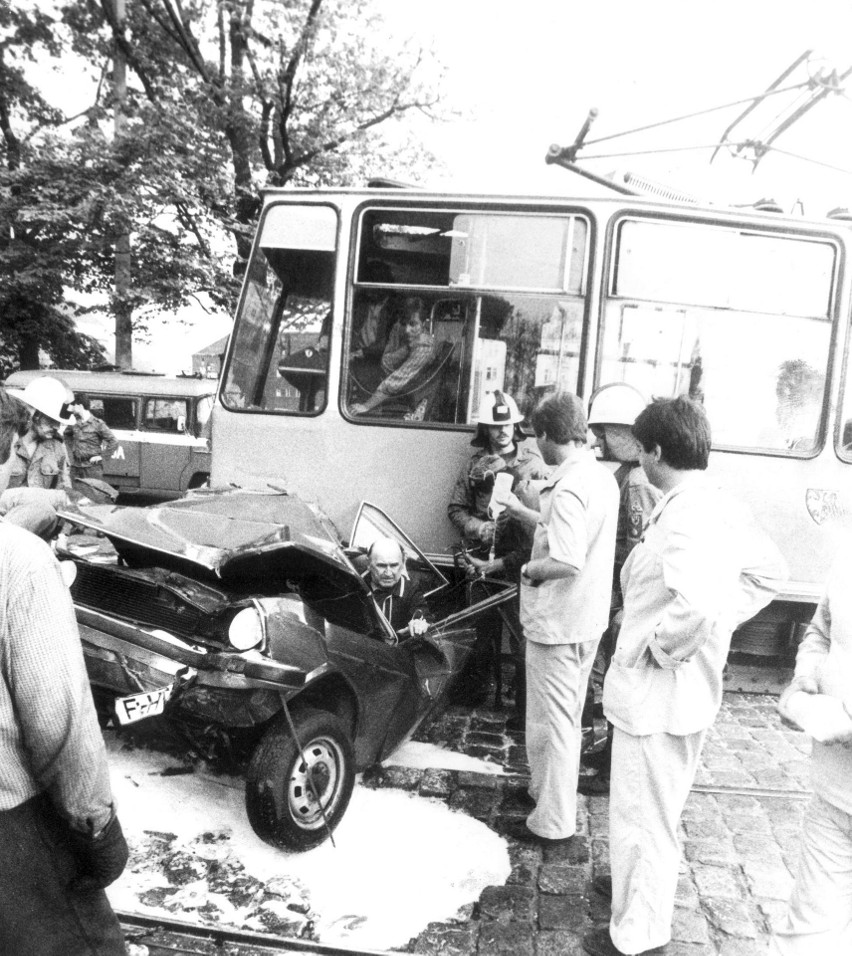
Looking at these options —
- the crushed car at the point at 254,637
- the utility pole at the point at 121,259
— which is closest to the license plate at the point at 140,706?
the crushed car at the point at 254,637

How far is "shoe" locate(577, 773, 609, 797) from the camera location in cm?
443

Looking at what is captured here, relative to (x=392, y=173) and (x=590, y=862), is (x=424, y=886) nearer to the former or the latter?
(x=590, y=862)

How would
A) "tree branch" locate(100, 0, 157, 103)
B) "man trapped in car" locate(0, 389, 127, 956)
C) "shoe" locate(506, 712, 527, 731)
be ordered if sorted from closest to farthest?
"man trapped in car" locate(0, 389, 127, 956)
"shoe" locate(506, 712, 527, 731)
"tree branch" locate(100, 0, 157, 103)

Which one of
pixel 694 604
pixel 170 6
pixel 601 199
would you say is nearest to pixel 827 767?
pixel 694 604

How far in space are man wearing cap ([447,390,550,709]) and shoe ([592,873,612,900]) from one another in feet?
6.34

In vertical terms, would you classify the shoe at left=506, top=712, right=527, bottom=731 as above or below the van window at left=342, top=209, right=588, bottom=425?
below

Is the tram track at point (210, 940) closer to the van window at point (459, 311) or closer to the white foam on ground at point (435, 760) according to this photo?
the white foam on ground at point (435, 760)

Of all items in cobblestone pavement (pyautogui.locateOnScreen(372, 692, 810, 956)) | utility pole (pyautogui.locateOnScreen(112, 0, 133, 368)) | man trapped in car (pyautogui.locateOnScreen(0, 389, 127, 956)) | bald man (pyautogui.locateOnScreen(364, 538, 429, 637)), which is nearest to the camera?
man trapped in car (pyautogui.locateOnScreen(0, 389, 127, 956))

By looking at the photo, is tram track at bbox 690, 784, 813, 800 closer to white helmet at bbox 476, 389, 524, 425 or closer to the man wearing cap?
the man wearing cap

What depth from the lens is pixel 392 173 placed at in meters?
15.9

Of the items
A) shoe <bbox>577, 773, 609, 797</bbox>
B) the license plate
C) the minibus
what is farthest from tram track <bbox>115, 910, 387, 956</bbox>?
the minibus

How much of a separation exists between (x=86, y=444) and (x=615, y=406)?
8230 mm

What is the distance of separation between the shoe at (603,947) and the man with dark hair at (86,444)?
9.21 m

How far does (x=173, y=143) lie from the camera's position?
540 inches
